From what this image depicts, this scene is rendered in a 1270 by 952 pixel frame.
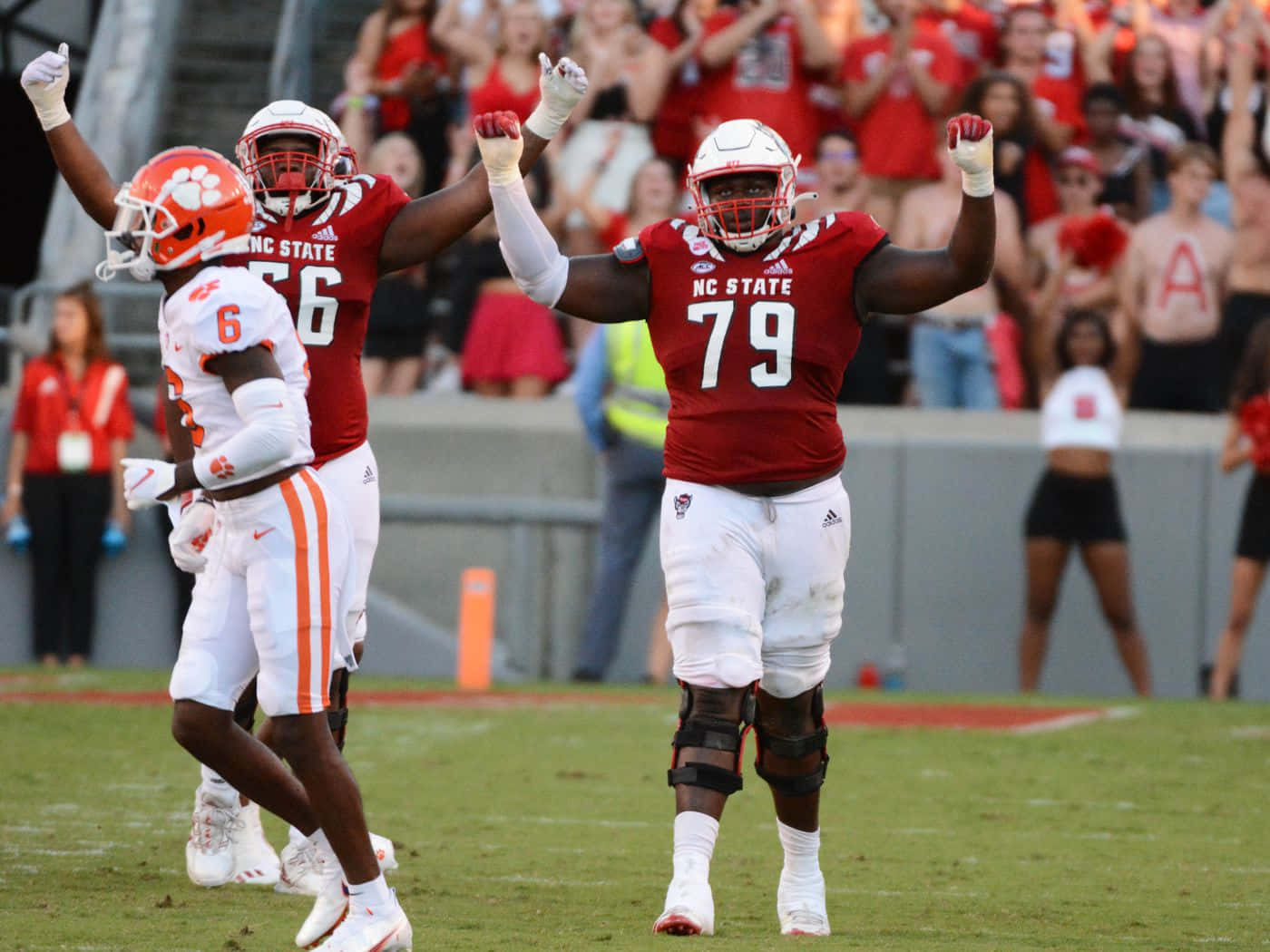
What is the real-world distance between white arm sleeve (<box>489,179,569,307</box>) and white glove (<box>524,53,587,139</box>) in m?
0.35

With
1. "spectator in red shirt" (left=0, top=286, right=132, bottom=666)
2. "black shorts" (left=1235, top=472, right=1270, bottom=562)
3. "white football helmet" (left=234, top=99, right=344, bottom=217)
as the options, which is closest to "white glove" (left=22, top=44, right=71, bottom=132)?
"white football helmet" (left=234, top=99, right=344, bottom=217)

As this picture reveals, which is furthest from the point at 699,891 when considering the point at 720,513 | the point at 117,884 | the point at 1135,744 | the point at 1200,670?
the point at 1200,670

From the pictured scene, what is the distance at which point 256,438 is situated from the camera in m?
4.88

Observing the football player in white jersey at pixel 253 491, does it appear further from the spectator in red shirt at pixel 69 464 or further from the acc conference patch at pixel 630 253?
the spectator in red shirt at pixel 69 464

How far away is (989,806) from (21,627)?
6609 mm

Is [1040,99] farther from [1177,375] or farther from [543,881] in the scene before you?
[543,881]

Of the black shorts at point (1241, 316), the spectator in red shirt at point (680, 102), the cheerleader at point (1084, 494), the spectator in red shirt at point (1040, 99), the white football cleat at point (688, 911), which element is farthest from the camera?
the spectator in red shirt at point (680, 102)

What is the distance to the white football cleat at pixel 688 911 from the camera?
5328mm

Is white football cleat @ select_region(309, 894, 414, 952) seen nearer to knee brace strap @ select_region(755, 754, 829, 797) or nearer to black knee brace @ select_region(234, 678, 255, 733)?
knee brace strap @ select_region(755, 754, 829, 797)

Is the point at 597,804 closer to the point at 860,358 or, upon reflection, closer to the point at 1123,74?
the point at 860,358

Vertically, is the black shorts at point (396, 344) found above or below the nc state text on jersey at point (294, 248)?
above

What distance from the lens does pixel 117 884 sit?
19.6 feet

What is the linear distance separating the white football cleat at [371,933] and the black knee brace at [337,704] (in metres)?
1.06

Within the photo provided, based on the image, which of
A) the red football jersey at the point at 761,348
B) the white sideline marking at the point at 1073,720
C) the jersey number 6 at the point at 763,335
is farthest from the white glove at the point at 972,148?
the white sideline marking at the point at 1073,720
